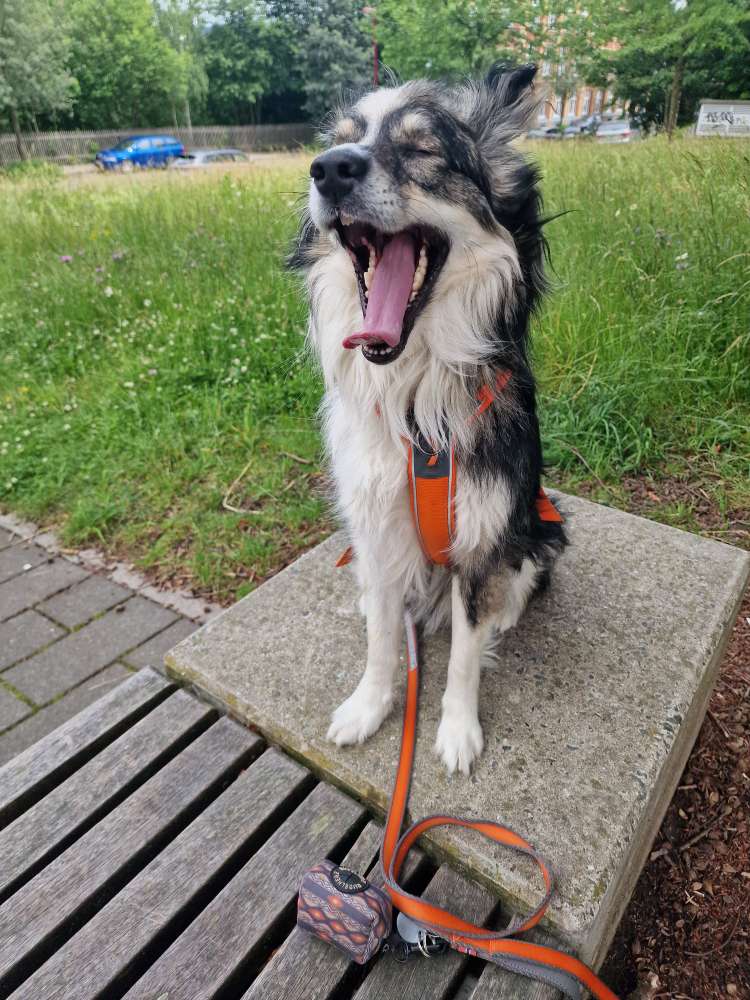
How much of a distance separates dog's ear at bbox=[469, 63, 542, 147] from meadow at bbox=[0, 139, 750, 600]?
2.91ft

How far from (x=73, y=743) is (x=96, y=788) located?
0.63ft

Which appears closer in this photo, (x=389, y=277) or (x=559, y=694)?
(x=389, y=277)

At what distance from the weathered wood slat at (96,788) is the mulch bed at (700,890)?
52.3 inches

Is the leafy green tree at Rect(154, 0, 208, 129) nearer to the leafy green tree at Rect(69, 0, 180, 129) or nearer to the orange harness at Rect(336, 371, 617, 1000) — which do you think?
A: the leafy green tree at Rect(69, 0, 180, 129)

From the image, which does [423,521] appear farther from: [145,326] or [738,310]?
[145,326]

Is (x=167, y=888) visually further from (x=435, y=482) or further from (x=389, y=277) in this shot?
(x=389, y=277)

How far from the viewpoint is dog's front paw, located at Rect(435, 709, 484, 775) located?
172 cm

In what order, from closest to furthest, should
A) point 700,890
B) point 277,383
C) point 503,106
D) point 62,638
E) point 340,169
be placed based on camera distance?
point 340,169, point 503,106, point 700,890, point 62,638, point 277,383

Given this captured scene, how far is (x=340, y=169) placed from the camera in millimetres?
1435

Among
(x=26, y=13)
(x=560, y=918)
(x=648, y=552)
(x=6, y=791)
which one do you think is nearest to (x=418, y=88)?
(x=648, y=552)

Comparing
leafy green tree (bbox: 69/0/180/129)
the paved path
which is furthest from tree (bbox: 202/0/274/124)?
the paved path

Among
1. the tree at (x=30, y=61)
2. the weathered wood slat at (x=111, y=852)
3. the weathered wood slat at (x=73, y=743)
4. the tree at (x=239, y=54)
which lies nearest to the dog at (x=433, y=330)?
the weathered wood slat at (x=111, y=852)

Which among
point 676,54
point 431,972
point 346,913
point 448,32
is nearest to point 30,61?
point 448,32

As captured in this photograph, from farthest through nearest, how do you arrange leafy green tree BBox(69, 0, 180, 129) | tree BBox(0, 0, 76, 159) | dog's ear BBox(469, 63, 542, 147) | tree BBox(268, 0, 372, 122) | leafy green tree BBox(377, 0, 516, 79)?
1. leafy green tree BBox(69, 0, 180, 129)
2. tree BBox(268, 0, 372, 122)
3. tree BBox(0, 0, 76, 159)
4. leafy green tree BBox(377, 0, 516, 79)
5. dog's ear BBox(469, 63, 542, 147)
